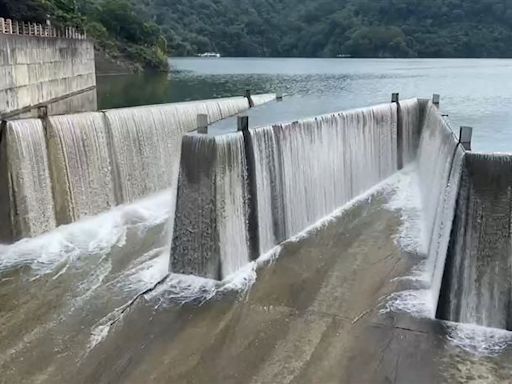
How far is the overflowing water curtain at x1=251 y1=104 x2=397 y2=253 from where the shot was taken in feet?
35.7

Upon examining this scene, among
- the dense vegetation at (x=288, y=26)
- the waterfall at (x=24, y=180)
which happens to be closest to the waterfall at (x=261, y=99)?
the waterfall at (x=24, y=180)

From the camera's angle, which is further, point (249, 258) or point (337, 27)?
Result: point (337, 27)

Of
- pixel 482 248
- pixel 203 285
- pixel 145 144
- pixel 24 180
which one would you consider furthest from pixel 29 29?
pixel 482 248

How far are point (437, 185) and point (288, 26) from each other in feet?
294

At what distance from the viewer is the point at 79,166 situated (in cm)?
1270

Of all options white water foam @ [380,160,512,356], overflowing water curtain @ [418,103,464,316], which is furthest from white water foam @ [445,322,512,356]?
overflowing water curtain @ [418,103,464,316]

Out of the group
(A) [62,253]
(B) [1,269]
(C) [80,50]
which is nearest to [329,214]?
(A) [62,253]

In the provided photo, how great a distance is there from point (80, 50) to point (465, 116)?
22533 millimetres

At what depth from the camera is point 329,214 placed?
506 inches

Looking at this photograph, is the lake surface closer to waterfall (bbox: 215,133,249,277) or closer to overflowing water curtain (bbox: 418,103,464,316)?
overflowing water curtain (bbox: 418,103,464,316)

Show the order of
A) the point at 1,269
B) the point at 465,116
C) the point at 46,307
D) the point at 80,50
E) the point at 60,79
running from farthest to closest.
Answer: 1. the point at 80,50
2. the point at 60,79
3. the point at 465,116
4. the point at 1,269
5. the point at 46,307

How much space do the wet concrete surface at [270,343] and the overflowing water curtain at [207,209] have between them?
2.63ft

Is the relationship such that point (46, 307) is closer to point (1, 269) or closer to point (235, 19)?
point (1, 269)

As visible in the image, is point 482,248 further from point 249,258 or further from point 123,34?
point 123,34
